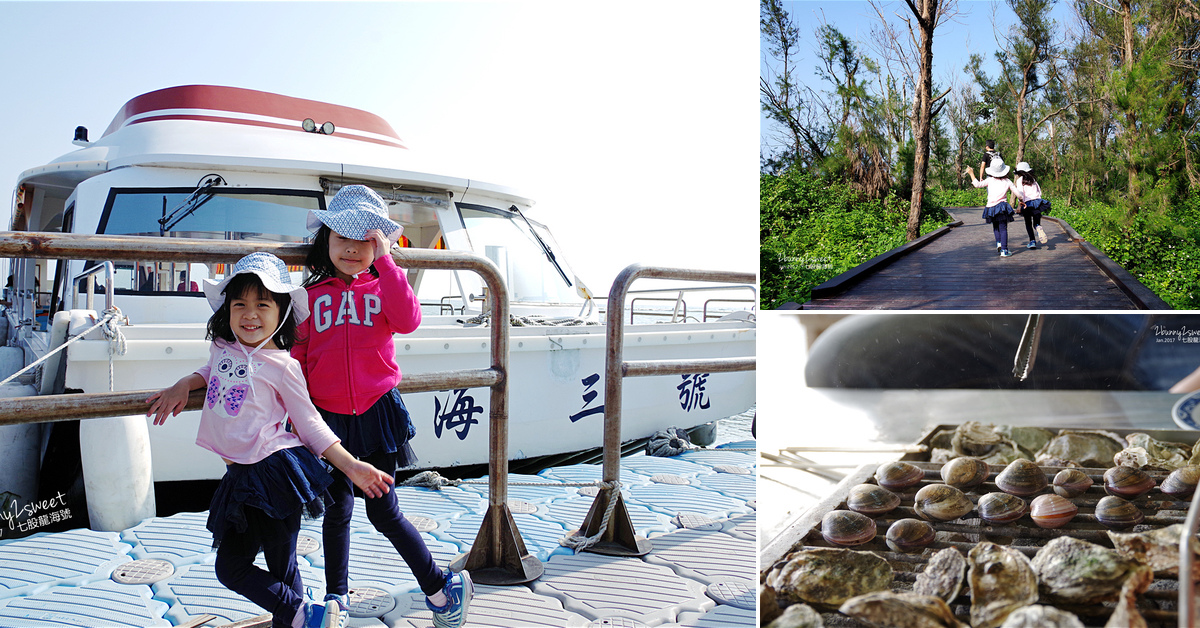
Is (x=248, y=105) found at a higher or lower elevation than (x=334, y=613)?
higher

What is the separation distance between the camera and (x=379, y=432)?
1763 millimetres

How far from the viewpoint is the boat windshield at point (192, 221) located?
410cm

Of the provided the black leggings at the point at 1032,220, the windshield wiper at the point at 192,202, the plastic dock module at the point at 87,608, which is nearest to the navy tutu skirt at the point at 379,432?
the plastic dock module at the point at 87,608

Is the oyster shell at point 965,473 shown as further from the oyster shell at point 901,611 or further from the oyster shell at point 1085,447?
the oyster shell at point 901,611

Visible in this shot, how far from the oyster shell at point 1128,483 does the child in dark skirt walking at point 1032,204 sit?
58cm

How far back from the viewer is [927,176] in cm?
179

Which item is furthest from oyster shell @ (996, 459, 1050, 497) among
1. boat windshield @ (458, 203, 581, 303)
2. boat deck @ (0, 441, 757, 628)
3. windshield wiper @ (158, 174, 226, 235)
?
windshield wiper @ (158, 174, 226, 235)

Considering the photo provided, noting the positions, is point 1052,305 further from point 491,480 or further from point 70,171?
point 70,171

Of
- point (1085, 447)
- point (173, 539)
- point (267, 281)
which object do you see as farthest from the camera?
point (173, 539)

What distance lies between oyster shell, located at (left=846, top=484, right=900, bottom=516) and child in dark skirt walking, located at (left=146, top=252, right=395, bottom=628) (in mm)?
957

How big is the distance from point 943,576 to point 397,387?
50.3 inches

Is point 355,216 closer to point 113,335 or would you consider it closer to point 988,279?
point 988,279

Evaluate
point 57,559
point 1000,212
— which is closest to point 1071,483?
point 1000,212

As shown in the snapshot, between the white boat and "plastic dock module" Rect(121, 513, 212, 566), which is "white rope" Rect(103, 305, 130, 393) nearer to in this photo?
the white boat
